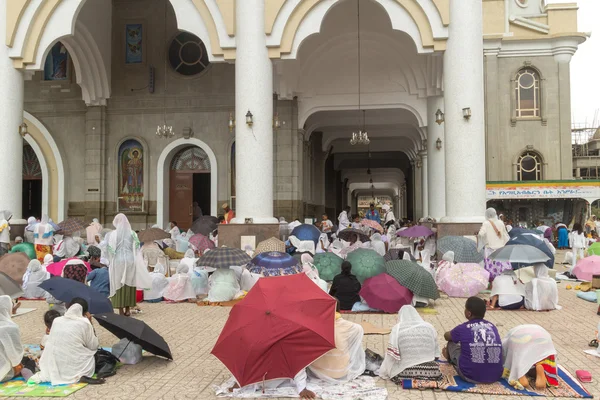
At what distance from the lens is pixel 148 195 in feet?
59.5

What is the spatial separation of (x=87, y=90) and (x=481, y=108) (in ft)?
40.2

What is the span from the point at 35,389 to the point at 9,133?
1066cm

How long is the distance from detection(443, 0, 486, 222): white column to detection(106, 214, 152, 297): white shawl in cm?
720

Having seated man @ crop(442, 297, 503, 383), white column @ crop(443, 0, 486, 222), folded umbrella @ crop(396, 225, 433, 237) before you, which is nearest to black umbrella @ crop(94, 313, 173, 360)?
seated man @ crop(442, 297, 503, 383)

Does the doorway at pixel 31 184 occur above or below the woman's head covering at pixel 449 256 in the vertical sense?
above

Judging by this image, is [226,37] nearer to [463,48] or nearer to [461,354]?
[463,48]

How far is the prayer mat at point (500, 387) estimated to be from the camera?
4621mm

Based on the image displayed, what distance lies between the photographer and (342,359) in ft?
16.4

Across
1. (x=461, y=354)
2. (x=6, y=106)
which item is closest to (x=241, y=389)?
(x=461, y=354)

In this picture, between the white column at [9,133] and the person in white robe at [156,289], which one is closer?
the person in white robe at [156,289]

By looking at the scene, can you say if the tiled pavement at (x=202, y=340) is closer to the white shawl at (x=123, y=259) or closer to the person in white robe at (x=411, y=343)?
the person in white robe at (x=411, y=343)

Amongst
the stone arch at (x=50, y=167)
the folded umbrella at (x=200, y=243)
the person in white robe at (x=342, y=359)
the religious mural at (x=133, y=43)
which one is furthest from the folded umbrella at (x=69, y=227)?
the person in white robe at (x=342, y=359)

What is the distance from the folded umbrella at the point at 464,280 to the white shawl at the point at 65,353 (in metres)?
6.52

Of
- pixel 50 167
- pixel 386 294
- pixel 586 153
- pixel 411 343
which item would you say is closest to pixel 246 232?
pixel 386 294
